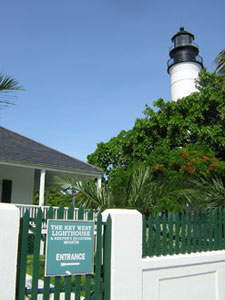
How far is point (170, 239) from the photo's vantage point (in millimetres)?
4555

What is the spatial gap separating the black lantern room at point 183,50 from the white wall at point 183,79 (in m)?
0.63

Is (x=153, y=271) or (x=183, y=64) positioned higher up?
(x=183, y=64)

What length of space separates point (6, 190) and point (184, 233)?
1048 centimetres

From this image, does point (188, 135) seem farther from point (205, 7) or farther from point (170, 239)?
point (170, 239)

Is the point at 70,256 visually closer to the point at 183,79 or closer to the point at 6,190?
the point at 6,190

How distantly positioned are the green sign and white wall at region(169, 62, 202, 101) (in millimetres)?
24622

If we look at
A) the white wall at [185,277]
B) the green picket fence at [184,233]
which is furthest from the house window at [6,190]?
the white wall at [185,277]

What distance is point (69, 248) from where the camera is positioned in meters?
3.47

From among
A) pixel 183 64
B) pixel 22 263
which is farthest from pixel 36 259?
pixel 183 64

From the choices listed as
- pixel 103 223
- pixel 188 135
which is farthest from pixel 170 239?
Answer: pixel 188 135

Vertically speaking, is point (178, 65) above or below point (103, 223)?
above

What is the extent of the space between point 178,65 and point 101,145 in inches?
429

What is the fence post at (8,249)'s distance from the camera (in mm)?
3035

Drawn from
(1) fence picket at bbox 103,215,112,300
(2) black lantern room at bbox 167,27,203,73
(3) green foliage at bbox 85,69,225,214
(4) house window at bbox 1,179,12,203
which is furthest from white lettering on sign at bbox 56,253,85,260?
(2) black lantern room at bbox 167,27,203,73
